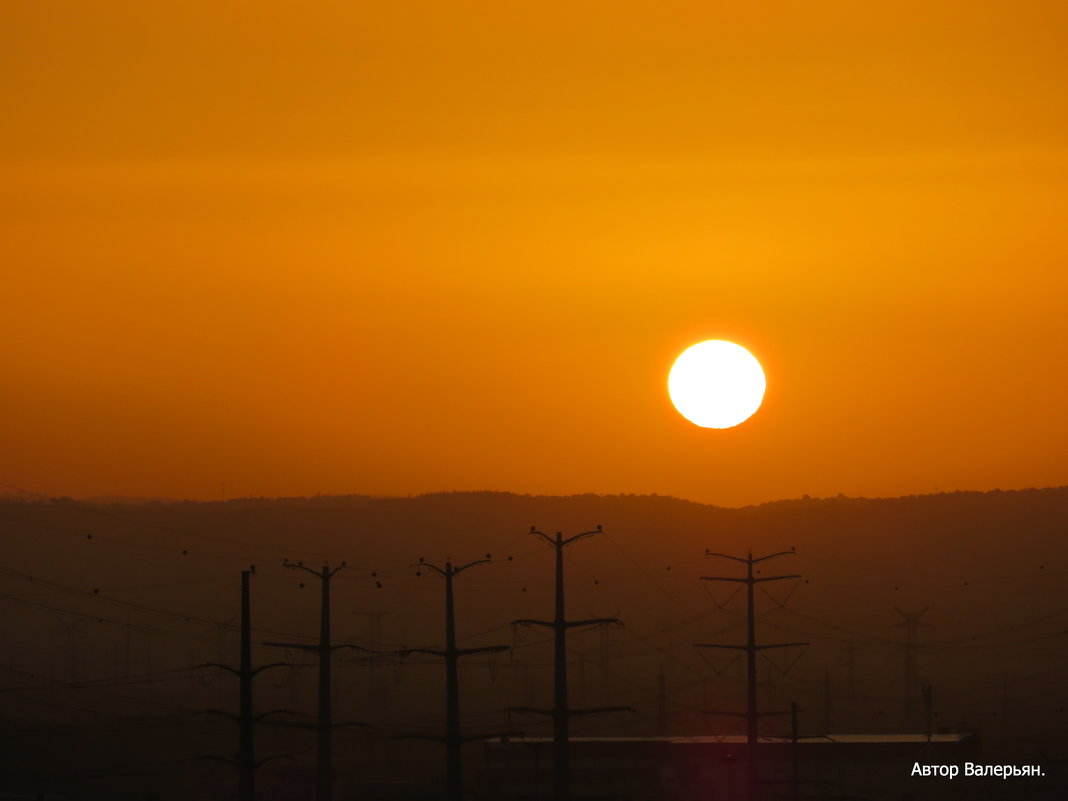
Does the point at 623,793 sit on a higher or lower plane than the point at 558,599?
lower

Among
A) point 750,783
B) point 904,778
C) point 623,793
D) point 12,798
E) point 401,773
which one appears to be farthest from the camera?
point 401,773

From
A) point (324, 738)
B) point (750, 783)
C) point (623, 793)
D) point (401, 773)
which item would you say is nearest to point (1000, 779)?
point (623, 793)

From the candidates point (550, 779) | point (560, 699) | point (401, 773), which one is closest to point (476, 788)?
point (550, 779)

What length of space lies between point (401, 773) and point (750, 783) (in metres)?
71.4

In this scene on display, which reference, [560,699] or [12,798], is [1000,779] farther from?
[12,798]

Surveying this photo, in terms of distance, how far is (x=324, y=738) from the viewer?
118125mm

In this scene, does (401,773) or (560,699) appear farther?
(401,773)

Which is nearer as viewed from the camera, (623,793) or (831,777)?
(623,793)

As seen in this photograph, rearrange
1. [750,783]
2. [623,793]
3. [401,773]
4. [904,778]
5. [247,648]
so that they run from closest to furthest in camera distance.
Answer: [247,648], [750,783], [623,793], [904,778], [401,773]

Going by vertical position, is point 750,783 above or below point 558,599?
below

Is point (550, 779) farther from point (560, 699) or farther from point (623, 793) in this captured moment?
point (560, 699)

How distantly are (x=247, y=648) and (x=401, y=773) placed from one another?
9822 cm

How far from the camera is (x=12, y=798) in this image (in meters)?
115

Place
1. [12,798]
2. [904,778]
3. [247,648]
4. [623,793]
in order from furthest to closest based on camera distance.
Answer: [904,778], [623,793], [12,798], [247,648]
